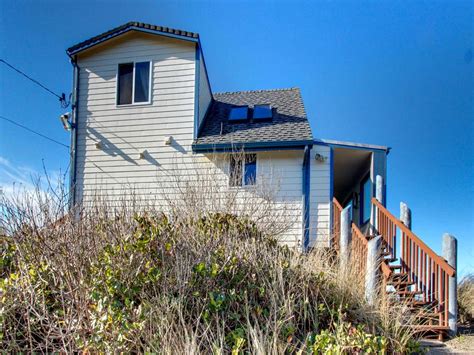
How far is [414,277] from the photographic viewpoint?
489cm

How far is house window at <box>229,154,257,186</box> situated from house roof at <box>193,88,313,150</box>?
1.50 ft

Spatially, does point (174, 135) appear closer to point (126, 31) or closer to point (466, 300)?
point (126, 31)

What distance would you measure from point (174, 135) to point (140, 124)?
1.15 m

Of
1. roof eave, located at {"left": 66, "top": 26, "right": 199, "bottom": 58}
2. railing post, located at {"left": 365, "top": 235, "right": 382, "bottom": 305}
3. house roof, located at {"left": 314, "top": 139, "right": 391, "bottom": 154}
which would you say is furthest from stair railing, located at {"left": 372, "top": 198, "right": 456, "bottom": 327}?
roof eave, located at {"left": 66, "top": 26, "right": 199, "bottom": 58}

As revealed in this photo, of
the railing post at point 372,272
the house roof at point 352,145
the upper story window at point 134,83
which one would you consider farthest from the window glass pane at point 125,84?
the railing post at point 372,272

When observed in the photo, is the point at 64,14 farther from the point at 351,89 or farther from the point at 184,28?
the point at 351,89

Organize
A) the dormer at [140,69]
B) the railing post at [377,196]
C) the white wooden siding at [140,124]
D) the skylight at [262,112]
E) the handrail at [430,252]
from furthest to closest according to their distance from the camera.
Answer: the skylight at [262,112]
the dormer at [140,69]
the white wooden siding at [140,124]
the railing post at [377,196]
the handrail at [430,252]

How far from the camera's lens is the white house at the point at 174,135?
767 centimetres

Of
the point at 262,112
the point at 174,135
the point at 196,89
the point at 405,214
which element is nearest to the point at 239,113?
the point at 262,112

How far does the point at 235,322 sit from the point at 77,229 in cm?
221

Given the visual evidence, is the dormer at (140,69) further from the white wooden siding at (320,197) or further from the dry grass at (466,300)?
the dry grass at (466,300)

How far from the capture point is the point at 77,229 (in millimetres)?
3449

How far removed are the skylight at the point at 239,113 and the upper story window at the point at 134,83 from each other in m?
2.69

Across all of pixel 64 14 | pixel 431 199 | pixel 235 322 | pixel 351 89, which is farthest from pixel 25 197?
pixel 431 199
